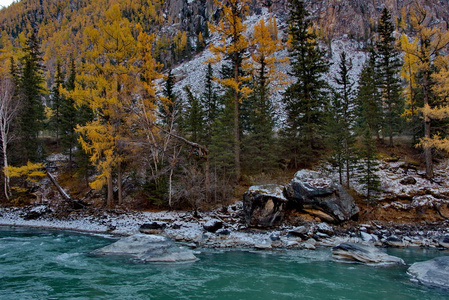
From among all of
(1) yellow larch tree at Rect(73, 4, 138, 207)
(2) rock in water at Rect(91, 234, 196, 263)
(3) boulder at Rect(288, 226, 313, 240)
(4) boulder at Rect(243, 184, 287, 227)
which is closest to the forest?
(1) yellow larch tree at Rect(73, 4, 138, 207)

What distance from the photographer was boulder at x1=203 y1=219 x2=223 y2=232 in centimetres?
1389

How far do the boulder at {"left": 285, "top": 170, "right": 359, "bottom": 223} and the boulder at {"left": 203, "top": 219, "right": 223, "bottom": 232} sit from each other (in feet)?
15.3

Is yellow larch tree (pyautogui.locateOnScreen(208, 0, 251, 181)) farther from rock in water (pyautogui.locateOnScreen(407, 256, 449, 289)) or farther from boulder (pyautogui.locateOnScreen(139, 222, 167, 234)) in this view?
rock in water (pyautogui.locateOnScreen(407, 256, 449, 289))

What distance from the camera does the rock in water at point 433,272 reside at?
7.00m

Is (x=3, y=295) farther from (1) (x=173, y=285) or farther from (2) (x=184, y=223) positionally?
(2) (x=184, y=223)

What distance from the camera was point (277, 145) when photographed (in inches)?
808

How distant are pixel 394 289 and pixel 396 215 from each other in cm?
1015

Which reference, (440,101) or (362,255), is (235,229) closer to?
(362,255)

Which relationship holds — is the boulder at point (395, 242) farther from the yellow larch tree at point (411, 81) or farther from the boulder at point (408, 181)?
the yellow larch tree at point (411, 81)

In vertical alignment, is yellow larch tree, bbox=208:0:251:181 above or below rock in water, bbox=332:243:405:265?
above

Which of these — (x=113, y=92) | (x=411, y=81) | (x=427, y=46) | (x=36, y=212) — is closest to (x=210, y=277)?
(x=113, y=92)

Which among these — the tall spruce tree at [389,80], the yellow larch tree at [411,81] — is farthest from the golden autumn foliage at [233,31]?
the yellow larch tree at [411,81]

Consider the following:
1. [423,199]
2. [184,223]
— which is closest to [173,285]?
[184,223]

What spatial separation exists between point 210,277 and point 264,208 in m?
7.28
